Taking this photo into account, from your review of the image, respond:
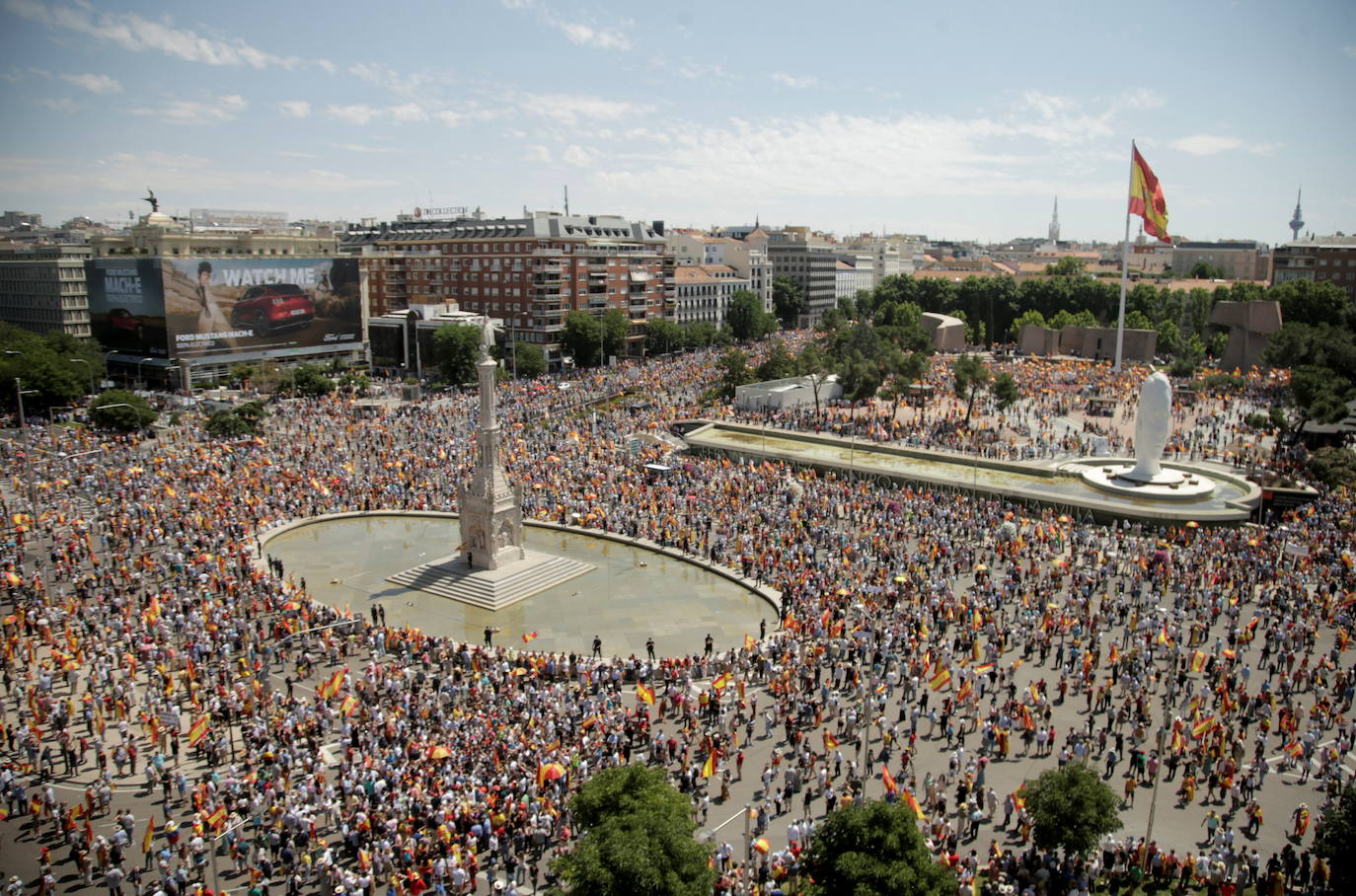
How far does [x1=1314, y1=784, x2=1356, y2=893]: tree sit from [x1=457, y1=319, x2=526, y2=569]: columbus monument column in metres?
25.8

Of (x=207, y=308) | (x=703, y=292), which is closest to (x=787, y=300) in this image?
(x=703, y=292)

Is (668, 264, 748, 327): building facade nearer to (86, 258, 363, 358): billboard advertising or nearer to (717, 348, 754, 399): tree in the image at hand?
(717, 348, 754, 399): tree

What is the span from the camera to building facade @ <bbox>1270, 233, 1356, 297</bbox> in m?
107

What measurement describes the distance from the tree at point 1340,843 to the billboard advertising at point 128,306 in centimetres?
7882

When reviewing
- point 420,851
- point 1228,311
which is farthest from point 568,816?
point 1228,311

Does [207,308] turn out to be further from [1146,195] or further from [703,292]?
[1146,195]

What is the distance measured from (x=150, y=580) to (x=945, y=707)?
90.0 ft

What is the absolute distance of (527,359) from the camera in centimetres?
8144

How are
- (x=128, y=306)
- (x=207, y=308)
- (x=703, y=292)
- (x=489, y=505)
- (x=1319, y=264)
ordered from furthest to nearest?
(x=703, y=292), (x=1319, y=264), (x=128, y=306), (x=207, y=308), (x=489, y=505)

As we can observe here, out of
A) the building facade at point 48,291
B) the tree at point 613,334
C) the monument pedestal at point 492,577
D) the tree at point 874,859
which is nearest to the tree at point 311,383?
the tree at point 613,334

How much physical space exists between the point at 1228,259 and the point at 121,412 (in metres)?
181

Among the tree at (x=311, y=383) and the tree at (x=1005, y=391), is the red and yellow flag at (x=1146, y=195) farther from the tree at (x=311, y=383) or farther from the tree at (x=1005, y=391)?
the tree at (x=311, y=383)

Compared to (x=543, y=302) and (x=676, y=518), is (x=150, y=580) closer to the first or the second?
(x=676, y=518)

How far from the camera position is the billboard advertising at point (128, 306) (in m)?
74.2
